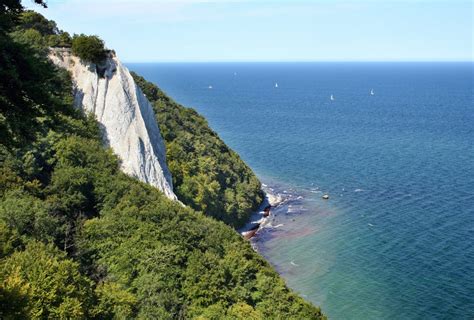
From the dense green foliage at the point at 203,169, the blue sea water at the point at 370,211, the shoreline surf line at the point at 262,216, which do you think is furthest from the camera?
the shoreline surf line at the point at 262,216

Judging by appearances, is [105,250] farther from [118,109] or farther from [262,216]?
[262,216]

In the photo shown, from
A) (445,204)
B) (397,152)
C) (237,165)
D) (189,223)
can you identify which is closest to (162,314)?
(189,223)

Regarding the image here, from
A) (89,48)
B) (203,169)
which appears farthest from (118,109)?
(203,169)

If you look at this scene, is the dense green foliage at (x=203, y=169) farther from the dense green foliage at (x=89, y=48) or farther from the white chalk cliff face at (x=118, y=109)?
the dense green foliage at (x=89, y=48)

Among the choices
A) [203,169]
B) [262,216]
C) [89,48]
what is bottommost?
[262,216]

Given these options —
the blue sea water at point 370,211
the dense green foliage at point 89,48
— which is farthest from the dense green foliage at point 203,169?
the dense green foliage at point 89,48

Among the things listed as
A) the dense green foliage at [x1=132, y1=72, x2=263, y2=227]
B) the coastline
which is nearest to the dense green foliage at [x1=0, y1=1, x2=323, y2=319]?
the dense green foliage at [x1=132, y1=72, x2=263, y2=227]

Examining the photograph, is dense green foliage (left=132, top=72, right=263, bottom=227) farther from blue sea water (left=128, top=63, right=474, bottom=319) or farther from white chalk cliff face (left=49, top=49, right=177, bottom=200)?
white chalk cliff face (left=49, top=49, right=177, bottom=200)
